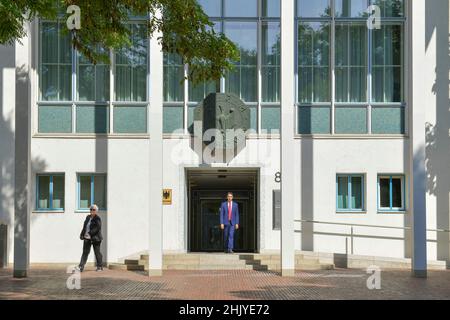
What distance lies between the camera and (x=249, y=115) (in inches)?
874

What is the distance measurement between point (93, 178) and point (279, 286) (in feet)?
25.1

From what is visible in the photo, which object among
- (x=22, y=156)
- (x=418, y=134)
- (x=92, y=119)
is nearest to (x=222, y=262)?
(x=92, y=119)

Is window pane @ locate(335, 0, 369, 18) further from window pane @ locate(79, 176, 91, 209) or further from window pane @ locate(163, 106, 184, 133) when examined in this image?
window pane @ locate(79, 176, 91, 209)

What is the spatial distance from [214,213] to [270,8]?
864 centimetres

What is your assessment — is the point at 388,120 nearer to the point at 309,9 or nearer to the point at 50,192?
the point at 309,9

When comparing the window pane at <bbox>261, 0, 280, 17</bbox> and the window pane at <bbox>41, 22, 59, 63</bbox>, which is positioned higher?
the window pane at <bbox>261, 0, 280, 17</bbox>

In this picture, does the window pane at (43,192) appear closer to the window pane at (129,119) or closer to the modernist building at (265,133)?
the modernist building at (265,133)

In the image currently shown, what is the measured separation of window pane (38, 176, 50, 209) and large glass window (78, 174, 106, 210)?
875mm

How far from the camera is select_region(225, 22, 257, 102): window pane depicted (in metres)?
22.5

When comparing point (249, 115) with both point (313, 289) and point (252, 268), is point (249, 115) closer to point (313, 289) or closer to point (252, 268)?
point (252, 268)

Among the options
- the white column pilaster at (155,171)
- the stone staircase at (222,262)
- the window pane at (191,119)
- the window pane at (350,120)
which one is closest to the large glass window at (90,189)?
the stone staircase at (222,262)

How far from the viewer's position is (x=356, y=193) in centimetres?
2238

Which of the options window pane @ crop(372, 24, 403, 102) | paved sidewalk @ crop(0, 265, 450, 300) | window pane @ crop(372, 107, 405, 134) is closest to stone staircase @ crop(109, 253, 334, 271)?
paved sidewalk @ crop(0, 265, 450, 300)
